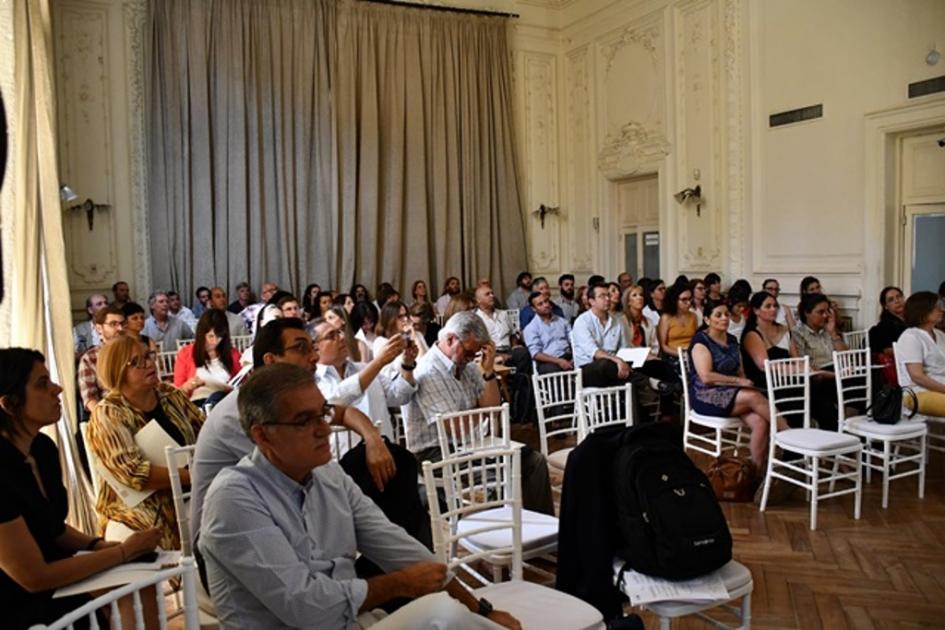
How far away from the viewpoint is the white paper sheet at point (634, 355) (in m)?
5.75

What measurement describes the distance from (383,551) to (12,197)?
124 inches

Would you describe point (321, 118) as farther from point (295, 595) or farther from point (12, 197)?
point (295, 595)

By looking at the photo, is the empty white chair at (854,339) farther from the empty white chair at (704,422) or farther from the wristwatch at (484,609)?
the wristwatch at (484,609)

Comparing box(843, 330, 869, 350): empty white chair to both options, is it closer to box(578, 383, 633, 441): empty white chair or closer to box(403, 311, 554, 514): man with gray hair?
box(578, 383, 633, 441): empty white chair

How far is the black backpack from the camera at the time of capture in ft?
7.85

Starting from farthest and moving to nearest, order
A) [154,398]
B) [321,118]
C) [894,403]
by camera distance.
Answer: [321,118] → [894,403] → [154,398]

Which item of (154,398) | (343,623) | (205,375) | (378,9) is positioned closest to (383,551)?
(343,623)

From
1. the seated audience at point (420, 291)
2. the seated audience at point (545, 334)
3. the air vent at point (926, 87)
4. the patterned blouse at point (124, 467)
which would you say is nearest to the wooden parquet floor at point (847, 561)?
the patterned blouse at point (124, 467)

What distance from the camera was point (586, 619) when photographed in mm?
2193

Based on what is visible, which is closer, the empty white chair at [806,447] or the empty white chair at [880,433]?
the empty white chair at [806,447]

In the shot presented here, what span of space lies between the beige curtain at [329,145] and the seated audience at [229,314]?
602 mm

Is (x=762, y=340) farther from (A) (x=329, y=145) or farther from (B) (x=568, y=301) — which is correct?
(A) (x=329, y=145)

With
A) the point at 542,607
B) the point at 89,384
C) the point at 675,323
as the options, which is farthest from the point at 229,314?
the point at 542,607

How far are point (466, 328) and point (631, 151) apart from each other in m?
7.69
